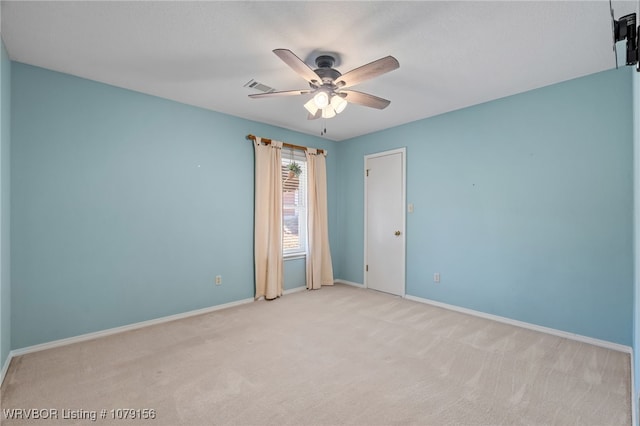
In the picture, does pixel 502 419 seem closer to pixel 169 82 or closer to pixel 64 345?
pixel 64 345

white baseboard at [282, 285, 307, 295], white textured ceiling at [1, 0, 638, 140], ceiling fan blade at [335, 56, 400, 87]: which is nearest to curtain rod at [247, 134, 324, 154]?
white textured ceiling at [1, 0, 638, 140]

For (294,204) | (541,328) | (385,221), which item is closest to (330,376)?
(541,328)

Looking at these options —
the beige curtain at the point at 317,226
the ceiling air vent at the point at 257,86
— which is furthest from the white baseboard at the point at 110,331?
the ceiling air vent at the point at 257,86

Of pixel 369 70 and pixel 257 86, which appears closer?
pixel 369 70

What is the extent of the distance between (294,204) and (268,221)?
647 millimetres

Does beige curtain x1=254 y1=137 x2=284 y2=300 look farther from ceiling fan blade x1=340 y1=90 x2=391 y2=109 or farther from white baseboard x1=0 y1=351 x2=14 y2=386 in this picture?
white baseboard x1=0 y1=351 x2=14 y2=386

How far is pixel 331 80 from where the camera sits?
2.46 metres

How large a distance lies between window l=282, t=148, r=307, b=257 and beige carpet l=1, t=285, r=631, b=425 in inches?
64.8

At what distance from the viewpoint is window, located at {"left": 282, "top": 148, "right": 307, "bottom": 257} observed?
469 centimetres

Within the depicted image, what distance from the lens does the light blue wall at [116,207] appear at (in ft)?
8.87

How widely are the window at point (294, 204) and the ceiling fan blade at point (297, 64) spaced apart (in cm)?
233

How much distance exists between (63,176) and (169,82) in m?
1.36

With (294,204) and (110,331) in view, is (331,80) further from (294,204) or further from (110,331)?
(110,331)

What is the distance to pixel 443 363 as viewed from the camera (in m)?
2.48
